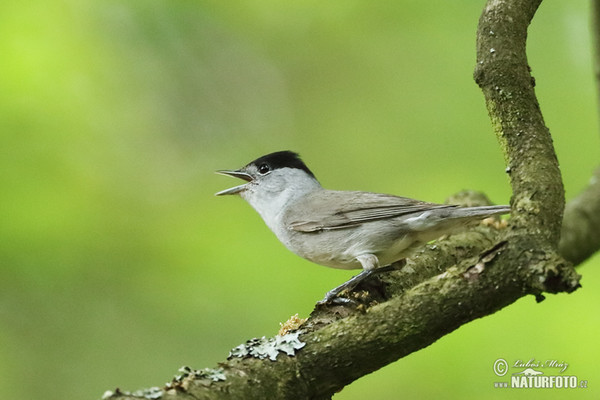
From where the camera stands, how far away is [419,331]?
8.96 feet

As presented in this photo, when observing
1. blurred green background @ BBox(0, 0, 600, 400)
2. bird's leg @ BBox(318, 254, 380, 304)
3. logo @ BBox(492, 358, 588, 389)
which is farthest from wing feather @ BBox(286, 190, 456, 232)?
logo @ BBox(492, 358, 588, 389)

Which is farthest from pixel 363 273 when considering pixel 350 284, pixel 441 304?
pixel 441 304

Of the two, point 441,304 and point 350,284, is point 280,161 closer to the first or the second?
point 350,284

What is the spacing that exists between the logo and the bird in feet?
3.64

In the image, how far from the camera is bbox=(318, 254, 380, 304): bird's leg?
3892 millimetres

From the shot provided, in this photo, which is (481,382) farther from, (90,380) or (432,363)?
(90,380)

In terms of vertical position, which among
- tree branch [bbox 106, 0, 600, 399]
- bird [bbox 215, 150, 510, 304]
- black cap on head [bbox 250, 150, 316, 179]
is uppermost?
black cap on head [bbox 250, 150, 316, 179]

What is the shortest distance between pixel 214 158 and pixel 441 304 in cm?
487

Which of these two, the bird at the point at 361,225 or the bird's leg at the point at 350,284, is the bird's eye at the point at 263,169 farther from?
the bird's leg at the point at 350,284

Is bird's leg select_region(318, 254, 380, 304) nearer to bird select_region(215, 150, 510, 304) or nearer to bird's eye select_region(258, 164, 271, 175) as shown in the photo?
bird select_region(215, 150, 510, 304)

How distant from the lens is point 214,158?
285 inches

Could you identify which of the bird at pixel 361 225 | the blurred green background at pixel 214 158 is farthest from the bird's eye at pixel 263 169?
the blurred green background at pixel 214 158

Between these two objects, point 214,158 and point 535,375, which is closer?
point 535,375

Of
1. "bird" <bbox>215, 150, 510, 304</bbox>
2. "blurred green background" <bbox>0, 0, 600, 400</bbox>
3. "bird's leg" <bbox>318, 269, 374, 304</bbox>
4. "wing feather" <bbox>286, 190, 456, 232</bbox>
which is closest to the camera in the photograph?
"bird's leg" <bbox>318, 269, 374, 304</bbox>
